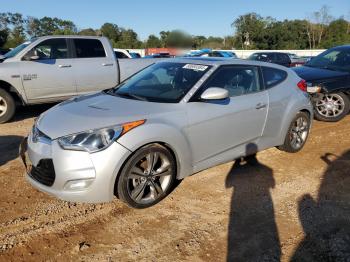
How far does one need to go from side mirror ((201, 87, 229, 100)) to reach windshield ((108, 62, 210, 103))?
0.24m

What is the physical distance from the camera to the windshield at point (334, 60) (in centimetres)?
824

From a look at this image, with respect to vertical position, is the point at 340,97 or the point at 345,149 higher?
the point at 340,97

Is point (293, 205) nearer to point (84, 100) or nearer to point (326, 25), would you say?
point (84, 100)

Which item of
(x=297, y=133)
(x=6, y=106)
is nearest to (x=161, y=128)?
(x=297, y=133)

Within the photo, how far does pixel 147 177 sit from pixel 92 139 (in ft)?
2.44

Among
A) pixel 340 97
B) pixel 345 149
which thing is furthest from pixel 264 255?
pixel 340 97

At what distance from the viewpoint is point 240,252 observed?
3.14 meters

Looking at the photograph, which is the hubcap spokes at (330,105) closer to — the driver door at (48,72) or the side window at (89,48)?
the side window at (89,48)

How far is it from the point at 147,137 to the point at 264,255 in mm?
1562

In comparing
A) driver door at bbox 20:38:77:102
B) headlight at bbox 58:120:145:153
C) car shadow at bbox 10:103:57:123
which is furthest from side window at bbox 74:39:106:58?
headlight at bbox 58:120:145:153

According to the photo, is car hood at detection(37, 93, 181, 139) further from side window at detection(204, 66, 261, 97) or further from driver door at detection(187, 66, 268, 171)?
side window at detection(204, 66, 261, 97)

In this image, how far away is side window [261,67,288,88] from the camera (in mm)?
5078

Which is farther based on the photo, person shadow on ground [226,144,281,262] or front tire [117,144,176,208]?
front tire [117,144,176,208]

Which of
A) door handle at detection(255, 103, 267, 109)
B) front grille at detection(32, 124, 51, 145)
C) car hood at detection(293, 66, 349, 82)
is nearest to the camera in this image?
front grille at detection(32, 124, 51, 145)
